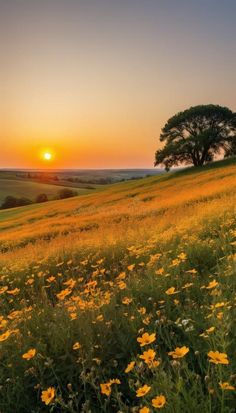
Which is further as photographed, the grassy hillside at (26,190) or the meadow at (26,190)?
the grassy hillside at (26,190)

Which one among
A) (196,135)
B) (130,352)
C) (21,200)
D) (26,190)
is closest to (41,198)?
(21,200)

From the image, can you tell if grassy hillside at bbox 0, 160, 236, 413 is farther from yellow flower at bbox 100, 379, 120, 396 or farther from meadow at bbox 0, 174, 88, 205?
meadow at bbox 0, 174, 88, 205

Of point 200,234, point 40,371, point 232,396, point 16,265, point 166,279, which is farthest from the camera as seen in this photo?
point 16,265

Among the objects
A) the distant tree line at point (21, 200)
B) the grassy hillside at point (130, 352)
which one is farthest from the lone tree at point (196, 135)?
the grassy hillside at point (130, 352)

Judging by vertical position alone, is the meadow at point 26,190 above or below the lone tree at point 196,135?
below

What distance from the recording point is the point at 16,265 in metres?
8.05

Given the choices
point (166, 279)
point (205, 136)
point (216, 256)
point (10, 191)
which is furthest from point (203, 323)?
point (10, 191)

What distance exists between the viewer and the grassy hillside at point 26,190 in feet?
333

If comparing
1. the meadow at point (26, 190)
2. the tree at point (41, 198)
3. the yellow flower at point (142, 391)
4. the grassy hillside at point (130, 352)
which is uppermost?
the yellow flower at point (142, 391)

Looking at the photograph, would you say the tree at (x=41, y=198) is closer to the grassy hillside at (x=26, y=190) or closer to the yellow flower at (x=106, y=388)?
the grassy hillside at (x=26, y=190)

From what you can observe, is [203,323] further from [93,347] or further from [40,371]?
[40,371]

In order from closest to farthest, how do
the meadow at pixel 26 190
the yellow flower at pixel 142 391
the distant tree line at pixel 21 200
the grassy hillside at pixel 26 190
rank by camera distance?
the yellow flower at pixel 142 391 → the distant tree line at pixel 21 200 → the meadow at pixel 26 190 → the grassy hillside at pixel 26 190

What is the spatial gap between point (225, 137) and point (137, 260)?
51540 mm

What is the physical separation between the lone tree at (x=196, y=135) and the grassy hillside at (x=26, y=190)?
160 ft
